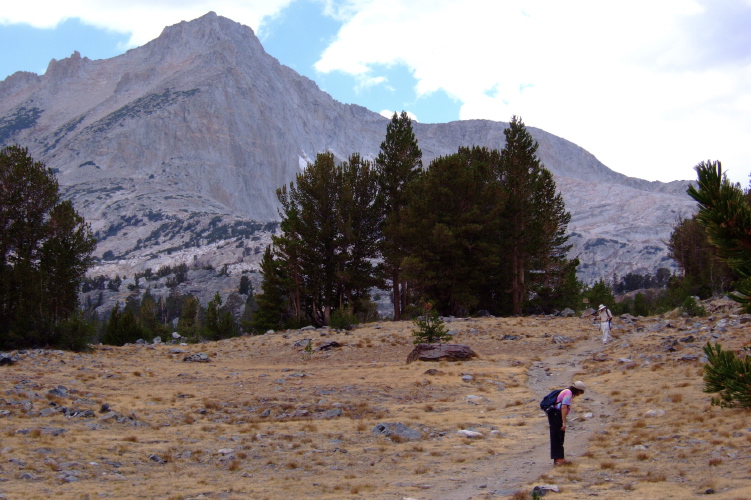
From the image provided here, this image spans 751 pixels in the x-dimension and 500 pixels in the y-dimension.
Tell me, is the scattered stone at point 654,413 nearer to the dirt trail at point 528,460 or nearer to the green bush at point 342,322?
the dirt trail at point 528,460

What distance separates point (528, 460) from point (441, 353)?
1248 cm

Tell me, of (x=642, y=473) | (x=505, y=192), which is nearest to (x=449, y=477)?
(x=642, y=473)

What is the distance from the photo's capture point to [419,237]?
3728 cm

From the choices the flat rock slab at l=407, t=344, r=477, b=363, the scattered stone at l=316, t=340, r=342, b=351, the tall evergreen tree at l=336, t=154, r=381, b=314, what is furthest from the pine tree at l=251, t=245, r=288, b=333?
the flat rock slab at l=407, t=344, r=477, b=363

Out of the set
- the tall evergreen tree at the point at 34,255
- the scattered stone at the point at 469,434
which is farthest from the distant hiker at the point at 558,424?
the tall evergreen tree at the point at 34,255

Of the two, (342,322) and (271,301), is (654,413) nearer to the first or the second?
(342,322)

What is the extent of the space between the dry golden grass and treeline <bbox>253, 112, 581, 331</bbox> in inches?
575

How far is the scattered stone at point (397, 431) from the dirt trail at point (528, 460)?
2221 mm

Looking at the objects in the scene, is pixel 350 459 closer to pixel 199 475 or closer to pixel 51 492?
pixel 199 475

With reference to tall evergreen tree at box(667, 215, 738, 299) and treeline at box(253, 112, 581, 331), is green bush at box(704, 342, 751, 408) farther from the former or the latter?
tall evergreen tree at box(667, 215, 738, 299)

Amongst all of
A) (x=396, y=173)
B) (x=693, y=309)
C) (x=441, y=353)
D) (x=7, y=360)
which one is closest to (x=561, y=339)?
(x=441, y=353)

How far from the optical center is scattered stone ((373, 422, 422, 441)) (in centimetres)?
1217

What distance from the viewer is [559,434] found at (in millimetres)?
9406

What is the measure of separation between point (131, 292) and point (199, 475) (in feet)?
453
